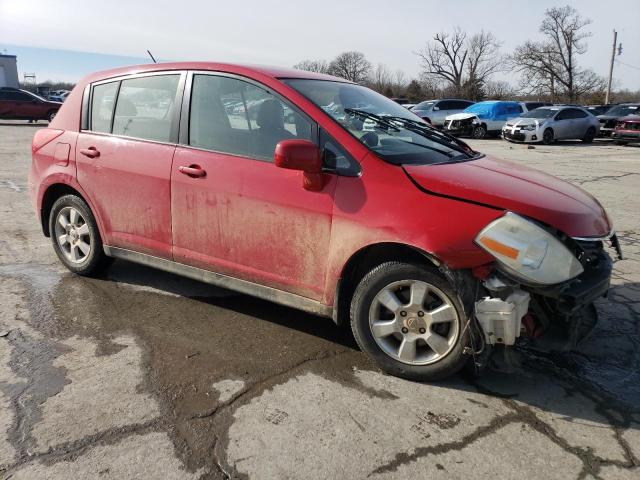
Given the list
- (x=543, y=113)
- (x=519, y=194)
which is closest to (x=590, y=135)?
(x=543, y=113)

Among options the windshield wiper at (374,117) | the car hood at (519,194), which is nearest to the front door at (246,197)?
the windshield wiper at (374,117)

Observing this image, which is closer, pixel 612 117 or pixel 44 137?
pixel 44 137

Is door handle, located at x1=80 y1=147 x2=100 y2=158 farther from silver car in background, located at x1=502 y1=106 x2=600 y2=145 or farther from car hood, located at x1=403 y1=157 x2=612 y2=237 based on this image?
silver car in background, located at x1=502 y1=106 x2=600 y2=145

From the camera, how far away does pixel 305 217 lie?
3113 millimetres

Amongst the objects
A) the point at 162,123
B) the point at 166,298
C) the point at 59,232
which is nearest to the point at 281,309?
the point at 166,298

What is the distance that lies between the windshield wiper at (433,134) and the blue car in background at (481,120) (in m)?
20.6

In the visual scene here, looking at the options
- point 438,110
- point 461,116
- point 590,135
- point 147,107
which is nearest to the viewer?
point 147,107

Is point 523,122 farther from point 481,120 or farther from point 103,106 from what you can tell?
point 103,106

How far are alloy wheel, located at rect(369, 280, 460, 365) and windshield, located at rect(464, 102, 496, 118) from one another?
23.5m

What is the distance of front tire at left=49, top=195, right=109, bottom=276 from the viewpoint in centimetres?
435

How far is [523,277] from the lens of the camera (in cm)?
261

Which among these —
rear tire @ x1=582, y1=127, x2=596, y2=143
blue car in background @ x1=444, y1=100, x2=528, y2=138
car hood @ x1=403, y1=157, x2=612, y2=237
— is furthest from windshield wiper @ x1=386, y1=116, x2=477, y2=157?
rear tire @ x1=582, y1=127, x2=596, y2=143

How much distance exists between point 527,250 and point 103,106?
344 cm

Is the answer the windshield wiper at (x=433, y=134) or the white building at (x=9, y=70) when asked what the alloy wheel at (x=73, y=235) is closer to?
the windshield wiper at (x=433, y=134)
